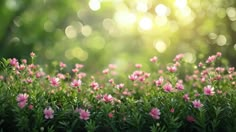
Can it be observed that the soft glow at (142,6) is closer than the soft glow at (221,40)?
No

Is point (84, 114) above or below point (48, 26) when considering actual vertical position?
below

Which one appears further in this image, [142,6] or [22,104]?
[142,6]

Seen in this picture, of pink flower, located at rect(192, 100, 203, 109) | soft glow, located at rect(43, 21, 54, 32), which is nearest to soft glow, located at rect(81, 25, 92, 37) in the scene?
soft glow, located at rect(43, 21, 54, 32)

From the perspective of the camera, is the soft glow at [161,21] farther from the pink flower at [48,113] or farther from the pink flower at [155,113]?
the pink flower at [48,113]

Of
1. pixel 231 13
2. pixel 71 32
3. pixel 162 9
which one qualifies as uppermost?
pixel 71 32

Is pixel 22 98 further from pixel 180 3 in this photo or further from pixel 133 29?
pixel 133 29

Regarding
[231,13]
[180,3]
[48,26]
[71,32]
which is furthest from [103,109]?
[71,32]

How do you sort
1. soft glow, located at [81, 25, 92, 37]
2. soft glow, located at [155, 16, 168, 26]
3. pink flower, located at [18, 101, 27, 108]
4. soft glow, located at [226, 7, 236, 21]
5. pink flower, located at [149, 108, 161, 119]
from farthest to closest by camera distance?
soft glow, located at [81, 25, 92, 37], soft glow, located at [155, 16, 168, 26], soft glow, located at [226, 7, 236, 21], pink flower, located at [149, 108, 161, 119], pink flower, located at [18, 101, 27, 108]

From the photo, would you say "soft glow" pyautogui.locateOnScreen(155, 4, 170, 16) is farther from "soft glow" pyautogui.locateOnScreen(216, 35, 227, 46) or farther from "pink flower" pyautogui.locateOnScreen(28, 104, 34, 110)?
"pink flower" pyautogui.locateOnScreen(28, 104, 34, 110)

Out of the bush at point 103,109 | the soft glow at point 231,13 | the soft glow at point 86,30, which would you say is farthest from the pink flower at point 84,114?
the soft glow at point 86,30
